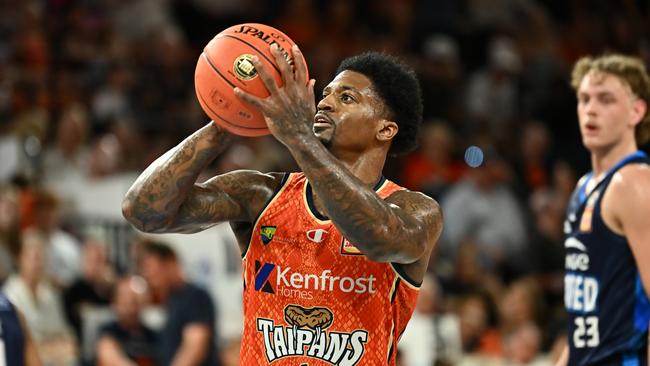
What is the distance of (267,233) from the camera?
13.3ft

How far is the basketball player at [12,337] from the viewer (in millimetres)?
4934

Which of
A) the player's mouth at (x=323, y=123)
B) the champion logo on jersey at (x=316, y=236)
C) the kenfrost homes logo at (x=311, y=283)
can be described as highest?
the player's mouth at (x=323, y=123)

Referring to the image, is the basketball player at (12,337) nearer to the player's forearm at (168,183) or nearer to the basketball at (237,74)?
the player's forearm at (168,183)

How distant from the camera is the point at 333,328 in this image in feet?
12.9

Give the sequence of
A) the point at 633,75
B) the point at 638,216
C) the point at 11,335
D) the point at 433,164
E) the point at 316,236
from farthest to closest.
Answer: the point at 433,164 < the point at 633,75 < the point at 638,216 < the point at 11,335 < the point at 316,236

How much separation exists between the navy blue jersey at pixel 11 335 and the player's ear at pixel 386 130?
2.02 meters

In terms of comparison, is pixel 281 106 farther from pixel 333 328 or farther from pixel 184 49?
pixel 184 49

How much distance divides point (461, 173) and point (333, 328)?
8477 millimetres

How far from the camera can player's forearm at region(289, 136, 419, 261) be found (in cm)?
361

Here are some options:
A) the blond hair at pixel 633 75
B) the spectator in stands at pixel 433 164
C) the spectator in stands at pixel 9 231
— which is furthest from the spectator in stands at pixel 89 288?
the blond hair at pixel 633 75

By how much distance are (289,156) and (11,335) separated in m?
7.56

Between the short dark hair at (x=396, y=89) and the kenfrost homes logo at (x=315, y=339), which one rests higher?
the short dark hair at (x=396, y=89)

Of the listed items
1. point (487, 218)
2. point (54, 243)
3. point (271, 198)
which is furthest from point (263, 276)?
point (487, 218)

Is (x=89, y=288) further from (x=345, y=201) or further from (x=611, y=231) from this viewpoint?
(x=345, y=201)
